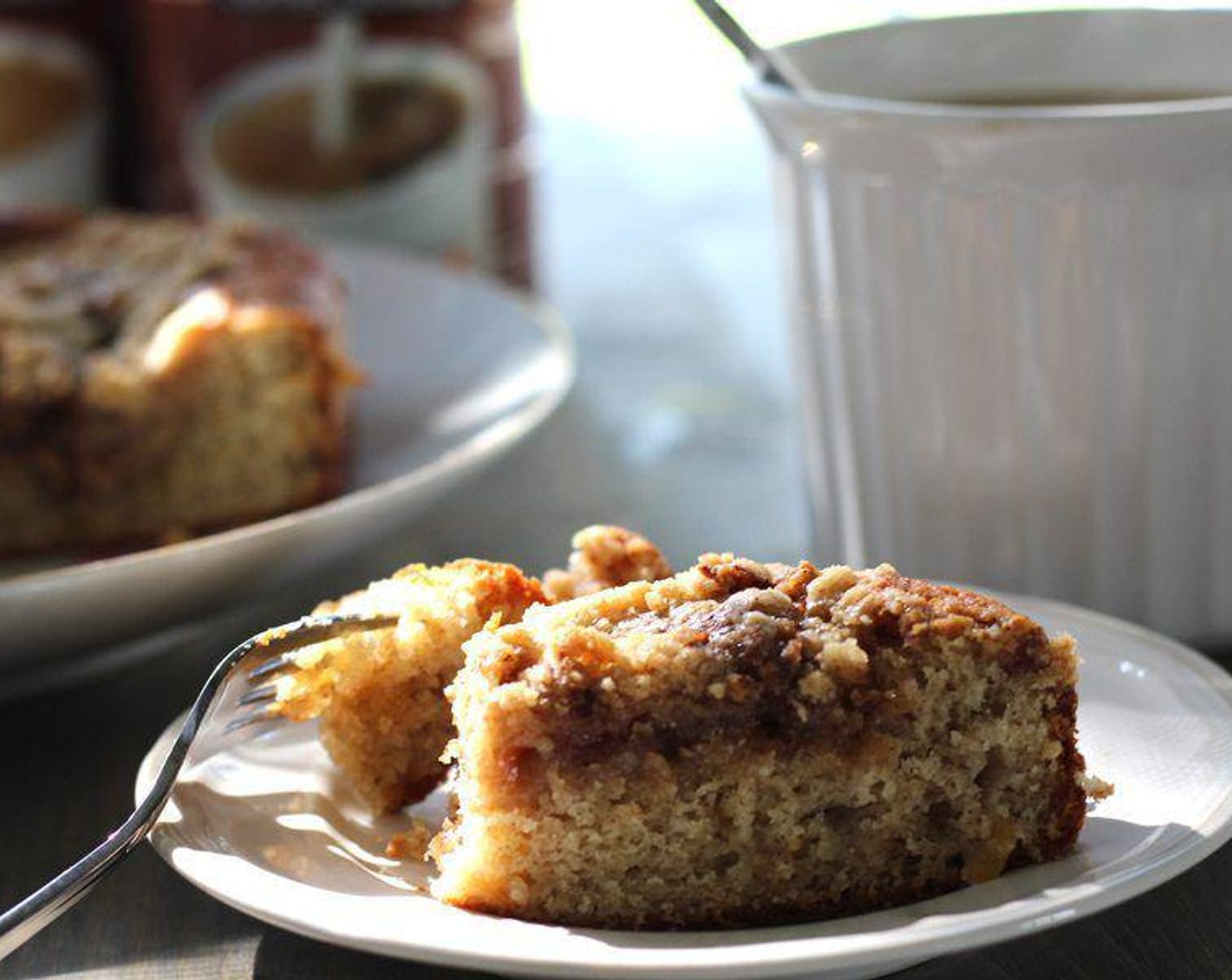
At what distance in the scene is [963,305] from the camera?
4.05 feet

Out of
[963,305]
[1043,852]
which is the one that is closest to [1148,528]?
[963,305]

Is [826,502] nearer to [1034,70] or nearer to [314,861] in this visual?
[1034,70]

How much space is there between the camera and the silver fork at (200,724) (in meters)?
0.85

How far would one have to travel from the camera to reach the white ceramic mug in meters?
1.18

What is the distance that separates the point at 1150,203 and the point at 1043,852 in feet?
1.60

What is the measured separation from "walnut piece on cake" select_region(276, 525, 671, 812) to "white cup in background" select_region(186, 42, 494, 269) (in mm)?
1145

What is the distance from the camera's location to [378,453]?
5.69ft

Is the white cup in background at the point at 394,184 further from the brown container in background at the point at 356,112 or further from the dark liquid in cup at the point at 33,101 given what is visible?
the dark liquid in cup at the point at 33,101

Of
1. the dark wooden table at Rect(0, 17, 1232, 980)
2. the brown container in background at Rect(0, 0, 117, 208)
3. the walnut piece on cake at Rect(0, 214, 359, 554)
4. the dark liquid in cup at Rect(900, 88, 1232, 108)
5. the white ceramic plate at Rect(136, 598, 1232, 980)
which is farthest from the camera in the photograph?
the brown container in background at Rect(0, 0, 117, 208)

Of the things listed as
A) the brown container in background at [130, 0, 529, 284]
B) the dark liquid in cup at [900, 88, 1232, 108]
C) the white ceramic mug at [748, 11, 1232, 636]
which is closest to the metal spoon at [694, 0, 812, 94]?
the white ceramic mug at [748, 11, 1232, 636]

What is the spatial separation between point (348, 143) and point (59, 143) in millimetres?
459

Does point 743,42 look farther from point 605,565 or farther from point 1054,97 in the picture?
point 605,565

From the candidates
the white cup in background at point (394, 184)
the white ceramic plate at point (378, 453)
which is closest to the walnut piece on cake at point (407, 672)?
the white ceramic plate at point (378, 453)

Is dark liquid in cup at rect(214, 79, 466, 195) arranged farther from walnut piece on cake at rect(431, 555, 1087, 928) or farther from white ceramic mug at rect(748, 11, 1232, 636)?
walnut piece on cake at rect(431, 555, 1087, 928)
